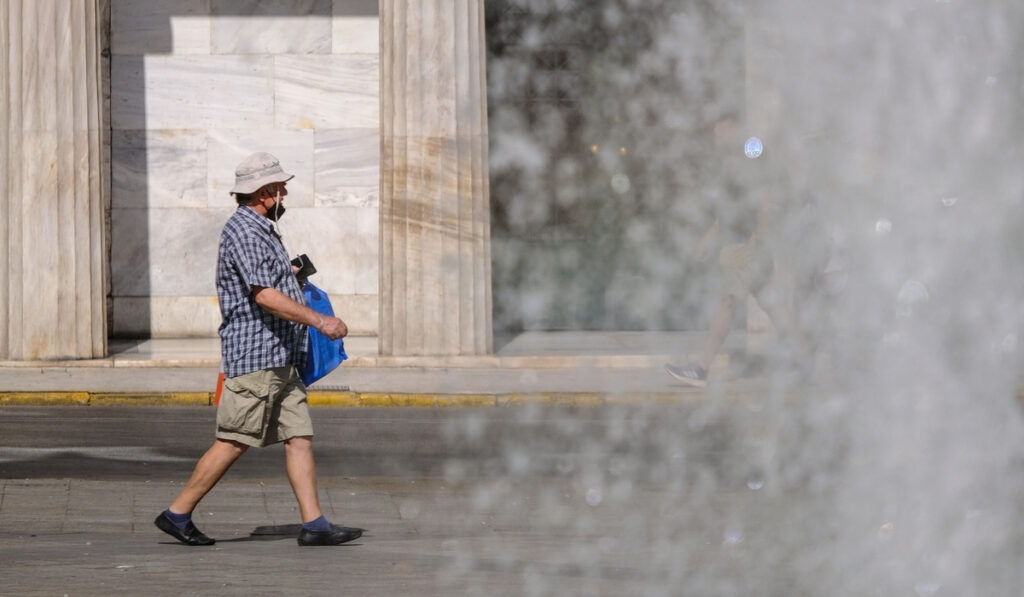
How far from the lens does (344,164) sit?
43.5ft

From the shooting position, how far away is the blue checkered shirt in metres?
5.68

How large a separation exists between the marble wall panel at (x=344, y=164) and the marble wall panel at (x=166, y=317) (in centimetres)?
136

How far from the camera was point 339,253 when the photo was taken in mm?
13312

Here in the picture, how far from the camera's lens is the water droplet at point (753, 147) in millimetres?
2677

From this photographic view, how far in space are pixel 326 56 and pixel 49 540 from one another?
807cm

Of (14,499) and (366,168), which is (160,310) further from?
(14,499)

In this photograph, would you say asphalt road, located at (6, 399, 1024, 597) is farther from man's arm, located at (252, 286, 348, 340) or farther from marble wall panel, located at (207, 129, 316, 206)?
marble wall panel, located at (207, 129, 316, 206)

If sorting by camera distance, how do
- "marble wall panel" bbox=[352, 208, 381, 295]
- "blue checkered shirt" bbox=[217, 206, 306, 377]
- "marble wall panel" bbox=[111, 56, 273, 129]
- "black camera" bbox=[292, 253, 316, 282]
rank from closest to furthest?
"blue checkered shirt" bbox=[217, 206, 306, 377], "black camera" bbox=[292, 253, 316, 282], "marble wall panel" bbox=[111, 56, 273, 129], "marble wall panel" bbox=[352, 208, 381, 295]

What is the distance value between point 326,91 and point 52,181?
262 cm

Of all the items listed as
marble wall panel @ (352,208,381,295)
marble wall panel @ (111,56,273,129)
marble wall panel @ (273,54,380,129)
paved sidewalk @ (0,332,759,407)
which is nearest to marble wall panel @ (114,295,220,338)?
paved sidewalk @ (0,332,759,407)

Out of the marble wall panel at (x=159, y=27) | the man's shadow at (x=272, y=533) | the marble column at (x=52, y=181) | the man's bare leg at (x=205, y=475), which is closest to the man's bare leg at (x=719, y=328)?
the man's bare leg at (x=205, y=475)

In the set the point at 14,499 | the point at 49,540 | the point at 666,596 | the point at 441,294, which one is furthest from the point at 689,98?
the point at 441,294

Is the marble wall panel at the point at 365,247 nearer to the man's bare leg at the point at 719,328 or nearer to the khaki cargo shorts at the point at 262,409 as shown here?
the khaki cargo shorts at the point at 262,409

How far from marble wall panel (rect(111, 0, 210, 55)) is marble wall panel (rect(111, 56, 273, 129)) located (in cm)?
9
